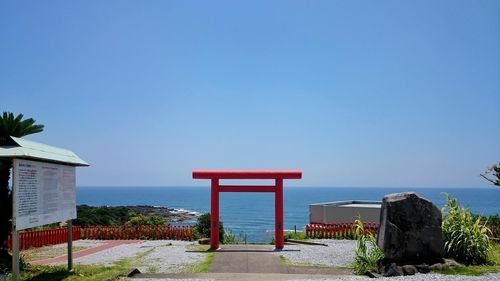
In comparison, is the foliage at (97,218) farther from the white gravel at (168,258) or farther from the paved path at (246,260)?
the paved path at (246,260)

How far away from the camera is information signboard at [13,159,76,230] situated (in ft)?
30.1

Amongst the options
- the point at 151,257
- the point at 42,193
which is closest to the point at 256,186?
the point at 151,257

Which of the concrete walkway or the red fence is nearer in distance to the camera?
the concrete walkway

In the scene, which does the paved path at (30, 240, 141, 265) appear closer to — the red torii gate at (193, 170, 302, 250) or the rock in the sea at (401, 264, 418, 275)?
the red torii gate at (193, 170, 302, 250)

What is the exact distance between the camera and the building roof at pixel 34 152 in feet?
29.8

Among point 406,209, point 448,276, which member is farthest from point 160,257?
point 448,276

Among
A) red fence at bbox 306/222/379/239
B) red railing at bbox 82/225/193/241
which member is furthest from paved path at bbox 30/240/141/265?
red fence at bbox 306/222/379/239

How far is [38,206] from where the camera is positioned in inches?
395

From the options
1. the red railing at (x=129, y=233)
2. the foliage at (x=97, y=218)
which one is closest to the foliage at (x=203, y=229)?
the red railing at (x=129, y=233)

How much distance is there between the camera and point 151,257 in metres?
16.6

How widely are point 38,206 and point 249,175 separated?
36.1 ft

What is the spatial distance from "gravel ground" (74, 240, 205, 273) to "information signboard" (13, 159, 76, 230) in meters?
3.01

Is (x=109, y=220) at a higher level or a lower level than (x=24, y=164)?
lower

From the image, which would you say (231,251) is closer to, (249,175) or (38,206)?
(249,175)
